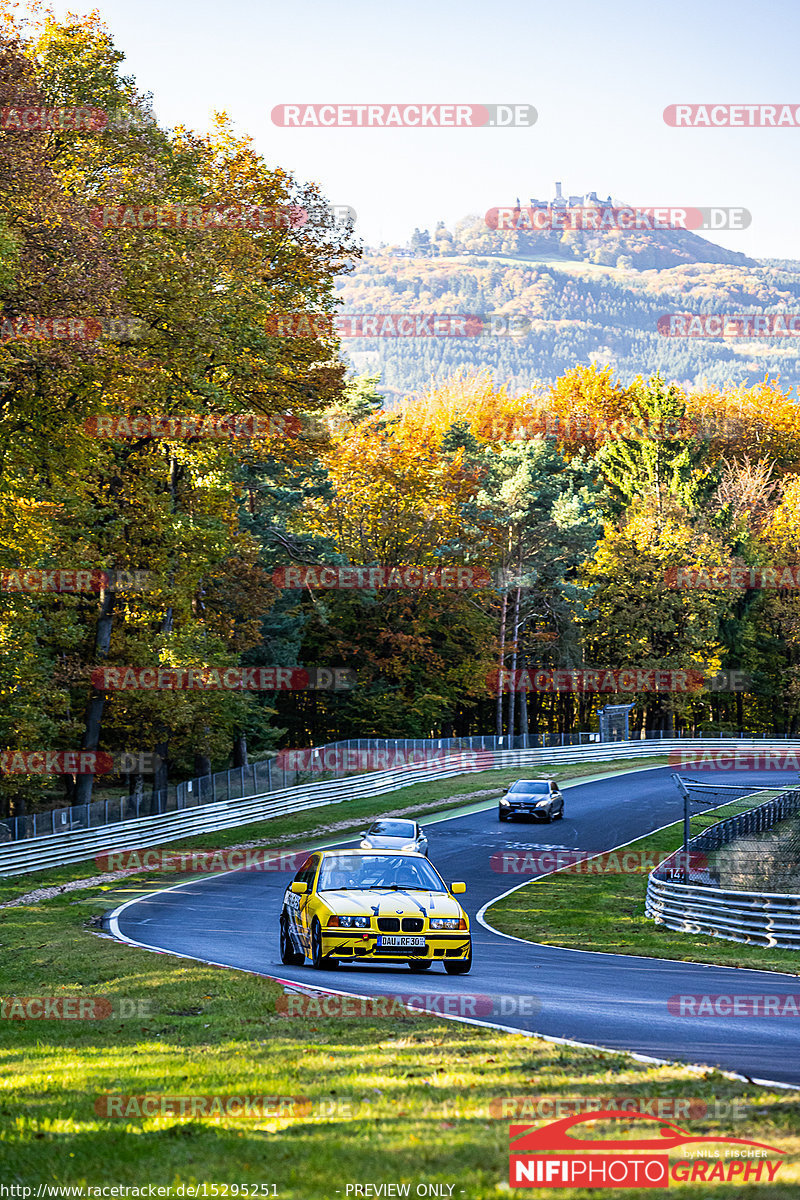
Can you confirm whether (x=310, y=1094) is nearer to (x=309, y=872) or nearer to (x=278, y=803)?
(x=309, y=872)

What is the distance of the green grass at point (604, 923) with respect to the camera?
18.5 m

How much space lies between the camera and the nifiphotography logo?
221 inches

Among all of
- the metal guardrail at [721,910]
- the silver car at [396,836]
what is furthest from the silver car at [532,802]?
the metal guardrail at [721,910]

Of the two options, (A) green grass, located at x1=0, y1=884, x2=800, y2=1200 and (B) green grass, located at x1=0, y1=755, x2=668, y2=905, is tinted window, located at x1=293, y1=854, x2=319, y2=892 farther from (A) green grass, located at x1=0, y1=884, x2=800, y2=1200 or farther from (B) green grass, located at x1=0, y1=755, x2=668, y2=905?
(B) green grass, located at x1=0, y1=755, x2=668, y2=905

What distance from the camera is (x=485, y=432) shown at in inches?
3388

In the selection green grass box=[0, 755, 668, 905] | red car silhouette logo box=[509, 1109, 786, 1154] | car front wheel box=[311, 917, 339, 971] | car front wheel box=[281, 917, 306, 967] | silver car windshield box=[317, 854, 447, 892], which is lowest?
green grass box=[0, 755, 668, 905]

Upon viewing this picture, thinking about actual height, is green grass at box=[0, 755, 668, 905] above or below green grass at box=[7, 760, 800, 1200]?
below

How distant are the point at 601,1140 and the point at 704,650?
72825 millimetres

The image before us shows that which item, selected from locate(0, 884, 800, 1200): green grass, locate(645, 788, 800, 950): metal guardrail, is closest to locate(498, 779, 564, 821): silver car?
locate(645, 788, 800, 950): metal guardrail

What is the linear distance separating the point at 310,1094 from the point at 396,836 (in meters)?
22.1

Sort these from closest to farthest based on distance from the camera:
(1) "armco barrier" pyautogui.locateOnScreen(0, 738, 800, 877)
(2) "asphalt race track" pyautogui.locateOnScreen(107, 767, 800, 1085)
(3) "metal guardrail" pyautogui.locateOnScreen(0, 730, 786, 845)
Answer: (2) "asphalt race track" pyautogui.locateOnScreen(107, 767, 800, 1085), (1) "armco barrier" pyautogui.locateOnScreen(0, 738, 800, 877), (3) "metal guardrail" pyautogui.locateOnScreen(0, 730, 786, 845)

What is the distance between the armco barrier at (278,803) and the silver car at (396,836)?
7.89m

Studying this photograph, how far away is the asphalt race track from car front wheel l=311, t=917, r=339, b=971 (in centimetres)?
16

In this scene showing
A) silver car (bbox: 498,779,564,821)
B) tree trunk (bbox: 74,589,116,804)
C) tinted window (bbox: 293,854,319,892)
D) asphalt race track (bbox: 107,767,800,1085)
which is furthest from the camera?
silver car (bbox: 498,779,564,821)
